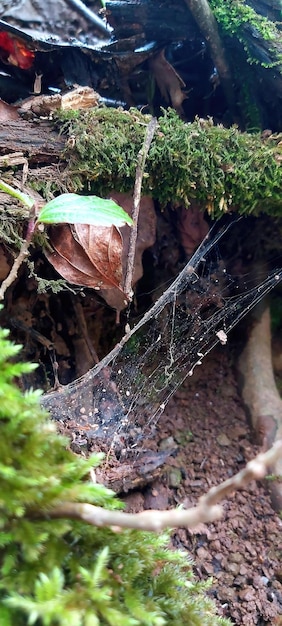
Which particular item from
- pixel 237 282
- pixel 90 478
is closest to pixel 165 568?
pixel 90 478

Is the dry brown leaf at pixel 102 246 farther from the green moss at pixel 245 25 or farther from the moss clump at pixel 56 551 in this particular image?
the green moss at pixel 245 25

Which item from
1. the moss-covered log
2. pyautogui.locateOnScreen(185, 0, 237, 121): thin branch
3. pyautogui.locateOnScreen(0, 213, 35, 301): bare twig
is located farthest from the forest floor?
pyautogui.locateOnScreen(185, 0, 237, 121): thin branch

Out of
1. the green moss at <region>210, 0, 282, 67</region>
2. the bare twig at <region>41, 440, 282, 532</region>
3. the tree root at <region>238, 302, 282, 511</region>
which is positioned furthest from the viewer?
the tree root at <region>238, 302, 282, 511</region>

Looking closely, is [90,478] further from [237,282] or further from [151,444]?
[237,282]

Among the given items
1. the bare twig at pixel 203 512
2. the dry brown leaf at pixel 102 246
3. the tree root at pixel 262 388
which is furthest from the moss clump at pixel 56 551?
the tree root at pixel 262 388

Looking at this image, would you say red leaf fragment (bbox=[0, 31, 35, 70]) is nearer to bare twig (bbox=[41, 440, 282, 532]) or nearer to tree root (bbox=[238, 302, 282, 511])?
tree root (bbox=[238, 302, 282, 511])

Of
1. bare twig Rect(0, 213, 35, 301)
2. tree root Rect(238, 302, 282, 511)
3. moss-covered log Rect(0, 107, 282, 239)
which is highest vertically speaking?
moss-covered log Rect(0, 107, 282, 239)
